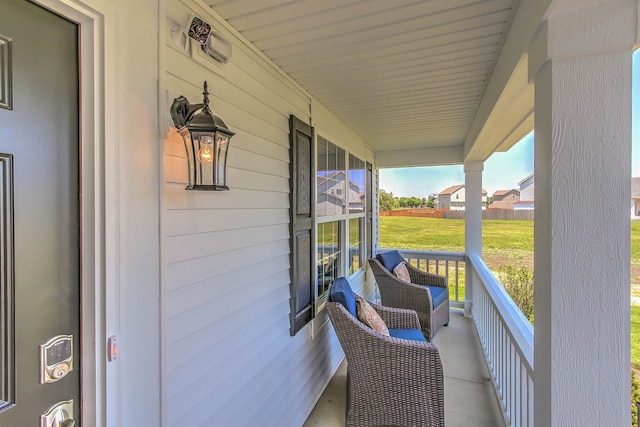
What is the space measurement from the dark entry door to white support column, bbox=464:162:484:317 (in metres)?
4.51

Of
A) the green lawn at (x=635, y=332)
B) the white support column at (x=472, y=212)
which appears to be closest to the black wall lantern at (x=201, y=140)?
the green lawn at (x=635, y=332)

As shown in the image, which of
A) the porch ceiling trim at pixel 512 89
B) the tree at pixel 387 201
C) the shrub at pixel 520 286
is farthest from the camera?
the tree at pixel 387 201

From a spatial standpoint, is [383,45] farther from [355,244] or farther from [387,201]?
[387,201]

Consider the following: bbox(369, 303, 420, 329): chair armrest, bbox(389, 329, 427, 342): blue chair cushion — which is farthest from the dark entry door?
bbox(369, 303, 420, 329): chair armrest

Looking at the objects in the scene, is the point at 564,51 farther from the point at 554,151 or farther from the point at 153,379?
the point at 153,379

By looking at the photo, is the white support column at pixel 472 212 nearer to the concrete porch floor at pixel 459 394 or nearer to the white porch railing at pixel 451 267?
the white porch railing at pixel 451 267

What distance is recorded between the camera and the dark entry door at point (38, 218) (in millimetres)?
769

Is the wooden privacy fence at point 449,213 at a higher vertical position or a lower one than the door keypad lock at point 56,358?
higher

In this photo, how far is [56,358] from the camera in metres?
0.86

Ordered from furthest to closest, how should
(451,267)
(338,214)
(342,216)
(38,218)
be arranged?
(451,267) < (342,216) < (338,214) < (38,218)

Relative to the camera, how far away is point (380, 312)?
A: 9.00ft

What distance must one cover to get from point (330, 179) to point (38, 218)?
8.04ft

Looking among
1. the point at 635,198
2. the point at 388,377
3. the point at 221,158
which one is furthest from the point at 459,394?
the point at 221,158

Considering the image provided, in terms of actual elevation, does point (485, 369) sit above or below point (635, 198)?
below
